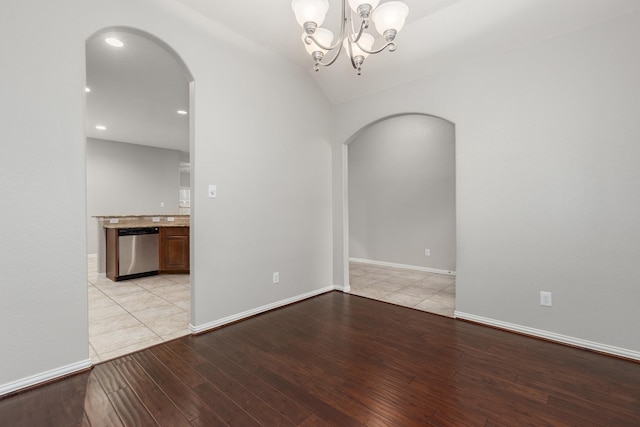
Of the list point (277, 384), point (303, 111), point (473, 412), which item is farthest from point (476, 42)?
point (277, 384)

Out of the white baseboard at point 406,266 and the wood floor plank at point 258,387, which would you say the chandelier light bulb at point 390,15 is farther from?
the white baseboard at point 406,266

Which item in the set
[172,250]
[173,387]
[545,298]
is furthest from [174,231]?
[545,298]

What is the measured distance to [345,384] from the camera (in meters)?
1.89

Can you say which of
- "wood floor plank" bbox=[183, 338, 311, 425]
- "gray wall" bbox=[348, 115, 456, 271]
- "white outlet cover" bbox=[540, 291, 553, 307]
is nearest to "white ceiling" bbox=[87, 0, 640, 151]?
"gray wall" bbox=[348, 115, 456, 271]

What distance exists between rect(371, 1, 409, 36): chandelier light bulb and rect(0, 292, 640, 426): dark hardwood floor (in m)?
2.32

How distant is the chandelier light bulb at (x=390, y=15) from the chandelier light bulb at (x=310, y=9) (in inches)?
13.1

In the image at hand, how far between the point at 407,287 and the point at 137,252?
4276 millimetres

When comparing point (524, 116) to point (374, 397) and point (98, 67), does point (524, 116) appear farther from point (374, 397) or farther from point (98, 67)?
point (98, 67)

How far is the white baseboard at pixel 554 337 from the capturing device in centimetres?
224

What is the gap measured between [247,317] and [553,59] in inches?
146

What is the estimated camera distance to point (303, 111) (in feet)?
12.0

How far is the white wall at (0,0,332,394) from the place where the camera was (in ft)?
5.93

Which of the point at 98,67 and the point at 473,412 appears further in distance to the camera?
the point at 98,67

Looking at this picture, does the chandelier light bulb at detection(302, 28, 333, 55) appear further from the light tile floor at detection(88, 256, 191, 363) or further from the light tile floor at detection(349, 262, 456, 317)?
the light tile floor at detection(349, 262, 456, 317)
